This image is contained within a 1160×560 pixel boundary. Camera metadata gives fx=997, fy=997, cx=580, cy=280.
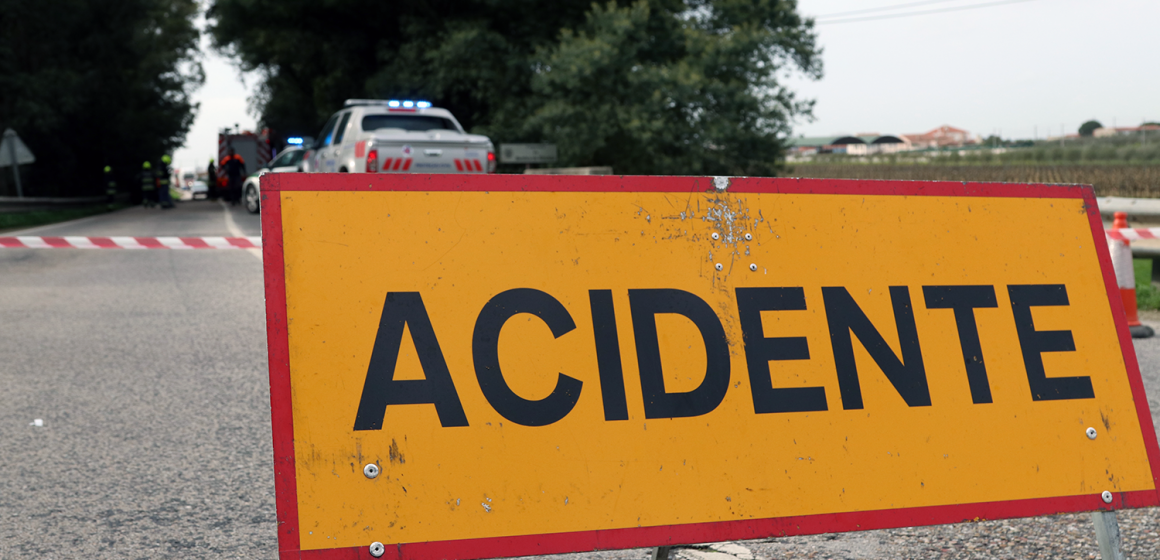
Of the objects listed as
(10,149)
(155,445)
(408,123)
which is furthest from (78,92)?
(155,445)

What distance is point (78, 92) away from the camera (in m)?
32.2

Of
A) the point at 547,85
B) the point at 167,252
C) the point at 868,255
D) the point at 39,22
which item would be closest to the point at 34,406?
the point at 868,255

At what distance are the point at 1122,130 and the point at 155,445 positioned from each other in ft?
A: 155

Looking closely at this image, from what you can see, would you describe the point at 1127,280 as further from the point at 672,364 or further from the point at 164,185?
the point at 164,185

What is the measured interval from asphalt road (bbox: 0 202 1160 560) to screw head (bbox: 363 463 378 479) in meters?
1.00

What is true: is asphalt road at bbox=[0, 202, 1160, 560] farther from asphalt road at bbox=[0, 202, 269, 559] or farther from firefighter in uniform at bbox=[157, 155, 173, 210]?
firefighter in uniform at bbox=[157, 155, 173, 210]

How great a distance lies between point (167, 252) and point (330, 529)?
1238 cm

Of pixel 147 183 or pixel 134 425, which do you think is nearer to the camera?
pixel 134 425

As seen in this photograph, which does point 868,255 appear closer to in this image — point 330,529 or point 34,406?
point 330,529

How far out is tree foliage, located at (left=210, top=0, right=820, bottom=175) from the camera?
25.8 meters

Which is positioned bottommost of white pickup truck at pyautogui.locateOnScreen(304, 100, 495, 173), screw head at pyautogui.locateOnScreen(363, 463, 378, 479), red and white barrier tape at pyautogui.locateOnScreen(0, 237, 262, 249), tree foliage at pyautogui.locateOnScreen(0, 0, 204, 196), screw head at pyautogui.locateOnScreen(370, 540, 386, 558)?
screw head at pyautogui.locateOnScreen(370, 540, 386, 558)

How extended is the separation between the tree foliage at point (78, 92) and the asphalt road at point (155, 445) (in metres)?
25.0

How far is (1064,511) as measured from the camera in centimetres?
264

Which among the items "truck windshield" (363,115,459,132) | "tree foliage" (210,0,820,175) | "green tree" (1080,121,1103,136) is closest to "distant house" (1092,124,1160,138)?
"green tree" (1080,121,1103,136)
